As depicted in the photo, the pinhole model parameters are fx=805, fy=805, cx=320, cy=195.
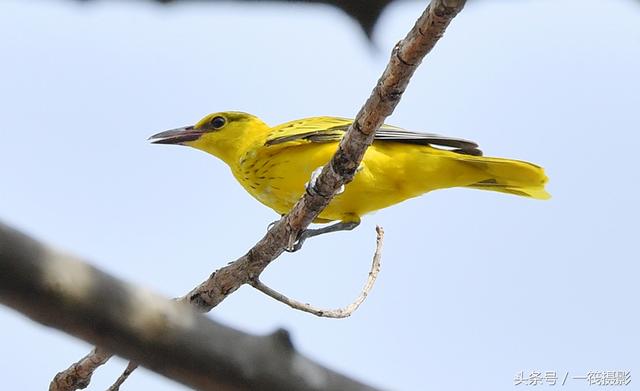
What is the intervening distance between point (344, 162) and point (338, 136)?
69.5 inches

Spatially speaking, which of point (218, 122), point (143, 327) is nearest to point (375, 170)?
point (218, 122)

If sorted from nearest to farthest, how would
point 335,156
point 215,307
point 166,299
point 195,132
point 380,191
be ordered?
point 166,299
point 335,156
point 215,307
point 380,191
point 195,132

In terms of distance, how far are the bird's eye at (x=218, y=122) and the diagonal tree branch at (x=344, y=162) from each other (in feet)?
8.84

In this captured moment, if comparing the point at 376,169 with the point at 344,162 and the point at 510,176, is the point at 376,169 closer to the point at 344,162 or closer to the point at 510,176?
the point at 510,176

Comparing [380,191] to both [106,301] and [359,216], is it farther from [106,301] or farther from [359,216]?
[106,301]

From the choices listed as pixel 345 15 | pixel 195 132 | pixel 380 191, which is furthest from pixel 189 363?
pixel 195 132

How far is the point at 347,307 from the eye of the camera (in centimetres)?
346

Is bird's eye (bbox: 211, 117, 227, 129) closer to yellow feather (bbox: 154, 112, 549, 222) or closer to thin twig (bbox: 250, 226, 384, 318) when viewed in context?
yellow feather (bbox: 154, 112, 549, 222)

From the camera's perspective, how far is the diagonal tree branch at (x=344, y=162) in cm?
238

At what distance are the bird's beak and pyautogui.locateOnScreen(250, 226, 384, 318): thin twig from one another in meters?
2.53

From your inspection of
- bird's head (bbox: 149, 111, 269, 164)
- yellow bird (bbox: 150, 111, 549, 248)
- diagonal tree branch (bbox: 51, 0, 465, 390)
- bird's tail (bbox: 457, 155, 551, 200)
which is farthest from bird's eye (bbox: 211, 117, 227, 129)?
diagonal tree branch (bbox: 51, 0, 465, 390)

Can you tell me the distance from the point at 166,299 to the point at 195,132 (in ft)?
17.6

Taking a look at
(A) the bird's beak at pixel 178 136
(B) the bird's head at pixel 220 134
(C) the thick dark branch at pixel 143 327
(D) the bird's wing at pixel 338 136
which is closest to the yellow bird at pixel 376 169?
(D) the bird's wing at pixel 338 136

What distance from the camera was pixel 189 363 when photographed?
1012 millimetres
